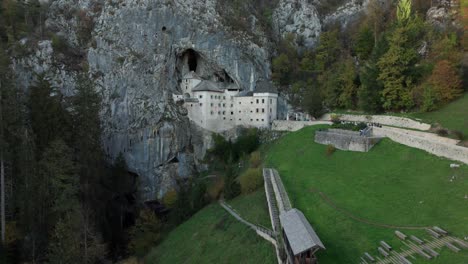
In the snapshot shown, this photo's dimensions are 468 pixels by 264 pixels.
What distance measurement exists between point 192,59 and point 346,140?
119 feet

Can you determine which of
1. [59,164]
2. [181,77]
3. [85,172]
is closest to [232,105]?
[181,77]

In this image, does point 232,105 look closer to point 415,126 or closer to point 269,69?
point 269,69

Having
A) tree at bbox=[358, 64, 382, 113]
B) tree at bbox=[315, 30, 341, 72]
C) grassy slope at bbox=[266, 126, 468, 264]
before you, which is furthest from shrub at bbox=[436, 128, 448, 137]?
tree at bbox=[315, 30, 341, 72]

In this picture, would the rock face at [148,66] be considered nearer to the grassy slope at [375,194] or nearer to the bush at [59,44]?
the bush at [59,44]

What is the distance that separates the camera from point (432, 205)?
20.7 metres

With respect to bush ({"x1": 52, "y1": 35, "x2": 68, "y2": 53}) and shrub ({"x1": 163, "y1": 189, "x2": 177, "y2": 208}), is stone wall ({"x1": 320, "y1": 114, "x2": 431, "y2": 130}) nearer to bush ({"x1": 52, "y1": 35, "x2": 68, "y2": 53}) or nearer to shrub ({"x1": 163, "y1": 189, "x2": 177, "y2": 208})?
shrub ({"x1": 163, "y1": 189, "x2": 177, "y2": 208})

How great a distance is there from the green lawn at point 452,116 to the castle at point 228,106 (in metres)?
21.1

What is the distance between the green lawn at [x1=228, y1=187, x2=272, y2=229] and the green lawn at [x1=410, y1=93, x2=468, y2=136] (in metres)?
20.1

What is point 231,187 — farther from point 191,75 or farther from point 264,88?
point 191,75

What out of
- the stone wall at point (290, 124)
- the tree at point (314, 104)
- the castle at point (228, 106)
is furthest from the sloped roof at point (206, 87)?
the tree at point (314, 104)

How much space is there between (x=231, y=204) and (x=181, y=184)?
64.4ft

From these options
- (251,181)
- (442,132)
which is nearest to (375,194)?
(442,132)

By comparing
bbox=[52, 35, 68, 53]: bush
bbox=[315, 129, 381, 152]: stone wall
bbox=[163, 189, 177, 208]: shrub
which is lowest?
bbox=[163, 189, 177, 208]: shrub

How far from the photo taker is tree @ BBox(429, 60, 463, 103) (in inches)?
1523
